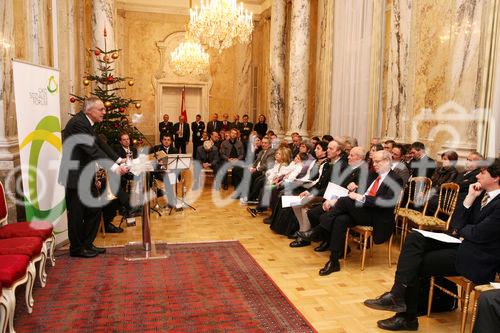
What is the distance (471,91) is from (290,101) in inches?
207

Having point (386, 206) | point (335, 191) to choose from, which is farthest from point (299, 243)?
point (386, 206)

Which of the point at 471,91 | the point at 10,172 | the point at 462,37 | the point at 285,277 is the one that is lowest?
the point at 285,277

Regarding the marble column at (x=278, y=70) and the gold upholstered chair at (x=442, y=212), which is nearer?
the gold upholstered chair at (x=442, y=212)

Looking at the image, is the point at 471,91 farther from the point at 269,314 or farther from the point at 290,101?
the point at 290,101

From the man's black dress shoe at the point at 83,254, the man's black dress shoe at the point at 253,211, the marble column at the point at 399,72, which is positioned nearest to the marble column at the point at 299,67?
the marble column at the point at 399,72

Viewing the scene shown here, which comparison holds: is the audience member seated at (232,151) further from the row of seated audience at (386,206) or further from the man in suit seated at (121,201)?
the man in suit seated at (121,201)

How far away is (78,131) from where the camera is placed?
5.14 m

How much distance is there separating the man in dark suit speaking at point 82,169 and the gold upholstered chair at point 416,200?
11.8ft

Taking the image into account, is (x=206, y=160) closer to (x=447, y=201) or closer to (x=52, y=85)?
(x=52, y=85)

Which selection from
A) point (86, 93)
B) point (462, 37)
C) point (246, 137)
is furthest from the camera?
point (246, 137)

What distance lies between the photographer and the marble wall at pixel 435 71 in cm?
597

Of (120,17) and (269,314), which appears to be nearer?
(269,314)

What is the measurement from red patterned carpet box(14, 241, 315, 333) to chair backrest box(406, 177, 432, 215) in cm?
229

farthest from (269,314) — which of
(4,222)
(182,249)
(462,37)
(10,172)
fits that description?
(462,37)
